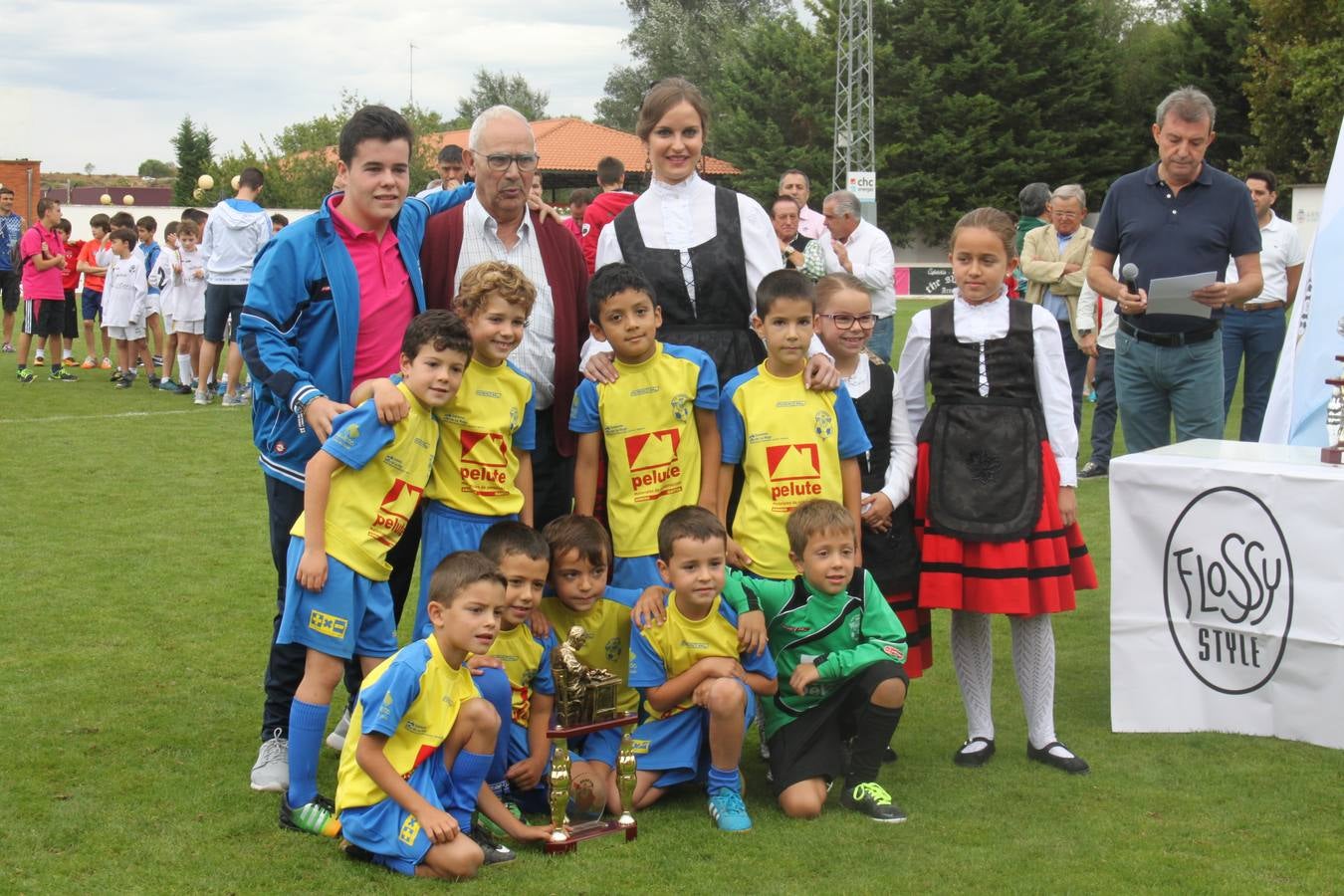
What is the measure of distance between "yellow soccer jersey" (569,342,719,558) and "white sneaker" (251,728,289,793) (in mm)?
1172

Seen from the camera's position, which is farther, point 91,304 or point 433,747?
point 91,304

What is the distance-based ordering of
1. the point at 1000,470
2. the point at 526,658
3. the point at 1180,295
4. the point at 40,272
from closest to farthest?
the point at 526,658
the point at 1000,470
the point at 1180,295
the point at 40,272

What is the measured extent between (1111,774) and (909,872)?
1.08 metres

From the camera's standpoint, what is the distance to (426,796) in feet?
11.5

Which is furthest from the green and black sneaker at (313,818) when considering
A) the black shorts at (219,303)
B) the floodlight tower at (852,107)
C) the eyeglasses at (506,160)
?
the floodlight tower at (852,107)

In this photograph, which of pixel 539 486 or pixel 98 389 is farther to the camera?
pixel 98 389

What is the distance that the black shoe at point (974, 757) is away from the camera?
4.34 metres

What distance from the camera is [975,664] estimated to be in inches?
174

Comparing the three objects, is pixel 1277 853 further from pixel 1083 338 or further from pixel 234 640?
pixel 1083 338

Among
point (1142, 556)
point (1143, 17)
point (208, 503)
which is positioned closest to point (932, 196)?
point (1143, 17)

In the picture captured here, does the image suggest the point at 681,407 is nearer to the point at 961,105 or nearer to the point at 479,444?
the point at 479,444

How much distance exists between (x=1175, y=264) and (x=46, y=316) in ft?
44.0

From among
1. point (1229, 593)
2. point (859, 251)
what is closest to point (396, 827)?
point (1229, 593)

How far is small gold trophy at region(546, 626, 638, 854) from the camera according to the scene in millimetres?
3664
